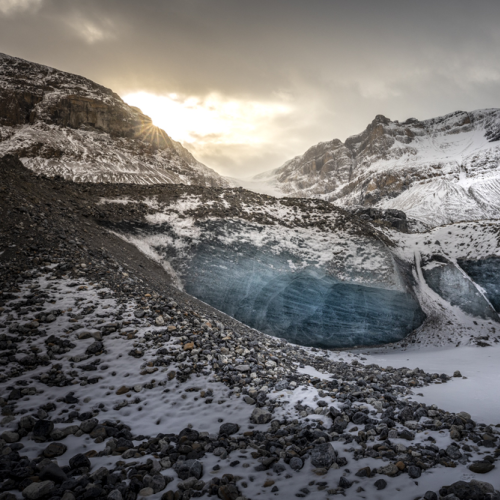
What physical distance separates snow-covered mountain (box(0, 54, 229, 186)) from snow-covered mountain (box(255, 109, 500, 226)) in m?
95.2

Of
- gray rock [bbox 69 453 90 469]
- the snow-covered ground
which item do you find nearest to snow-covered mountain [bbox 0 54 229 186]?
gray rock [bbox 69 453 90 469]

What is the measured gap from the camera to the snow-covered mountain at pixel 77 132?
6638 cm

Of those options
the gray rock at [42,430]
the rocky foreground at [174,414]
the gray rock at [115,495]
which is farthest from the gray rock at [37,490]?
the gray rock at [42,430]

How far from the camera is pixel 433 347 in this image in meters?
15.9

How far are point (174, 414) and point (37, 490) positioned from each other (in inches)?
96.2

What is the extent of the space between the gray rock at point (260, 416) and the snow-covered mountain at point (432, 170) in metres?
99.7

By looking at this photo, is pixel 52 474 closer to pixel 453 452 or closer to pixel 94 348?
pixel 94 348

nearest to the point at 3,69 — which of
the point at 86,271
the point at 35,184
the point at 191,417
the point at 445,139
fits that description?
the point at 35,184

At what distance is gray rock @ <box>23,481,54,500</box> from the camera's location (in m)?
2.70

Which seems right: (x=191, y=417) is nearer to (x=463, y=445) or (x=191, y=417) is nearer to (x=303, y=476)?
(x=303, y=476)

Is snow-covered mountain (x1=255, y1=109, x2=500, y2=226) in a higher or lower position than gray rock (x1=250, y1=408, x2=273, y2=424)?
higher

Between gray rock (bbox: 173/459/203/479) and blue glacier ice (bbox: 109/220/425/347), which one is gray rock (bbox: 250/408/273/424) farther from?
blue glacier ice (bbox: 109/220/425/347)

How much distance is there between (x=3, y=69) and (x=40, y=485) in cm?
14855

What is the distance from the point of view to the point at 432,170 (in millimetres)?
129500
